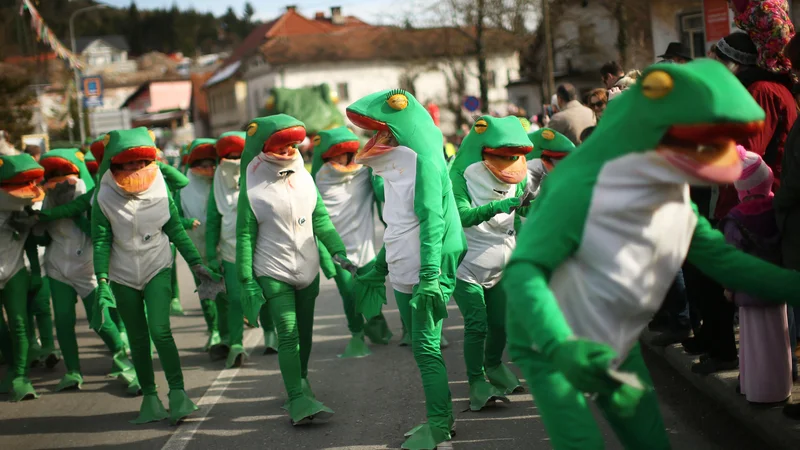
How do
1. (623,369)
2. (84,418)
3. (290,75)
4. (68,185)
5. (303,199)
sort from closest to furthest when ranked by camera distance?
(623,369)
(303,199)
(84,418)
(68,185)
(290,75)

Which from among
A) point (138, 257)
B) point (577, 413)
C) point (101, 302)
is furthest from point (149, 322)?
point (577, 413)

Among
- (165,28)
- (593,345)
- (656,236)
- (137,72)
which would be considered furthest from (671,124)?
(165,28)

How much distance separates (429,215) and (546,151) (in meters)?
2.57

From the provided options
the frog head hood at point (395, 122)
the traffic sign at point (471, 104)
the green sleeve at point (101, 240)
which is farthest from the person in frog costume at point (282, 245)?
the traffic sign at point (471, 104)

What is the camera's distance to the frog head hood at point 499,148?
291 inches

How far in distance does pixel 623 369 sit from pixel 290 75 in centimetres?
6687

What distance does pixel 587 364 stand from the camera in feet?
11.3

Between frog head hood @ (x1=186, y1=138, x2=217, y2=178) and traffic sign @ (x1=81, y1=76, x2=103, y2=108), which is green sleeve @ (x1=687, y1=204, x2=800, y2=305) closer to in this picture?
frog head hood @ (x1=186, y1=138, x2=217, y2=178)

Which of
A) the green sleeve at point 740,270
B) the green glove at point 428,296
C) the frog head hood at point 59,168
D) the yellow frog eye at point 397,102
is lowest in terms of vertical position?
the green glove at point 428,296

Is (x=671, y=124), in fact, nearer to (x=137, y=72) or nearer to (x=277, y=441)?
(x=277, y=441)

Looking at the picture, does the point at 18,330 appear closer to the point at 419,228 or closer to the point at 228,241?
the point at 228,241

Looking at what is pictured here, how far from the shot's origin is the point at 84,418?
8.37m

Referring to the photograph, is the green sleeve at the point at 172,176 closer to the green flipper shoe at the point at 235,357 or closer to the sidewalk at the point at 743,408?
the green flipper shoe at the point at 235,357

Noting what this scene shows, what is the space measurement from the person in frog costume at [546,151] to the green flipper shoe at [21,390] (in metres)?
5.01
